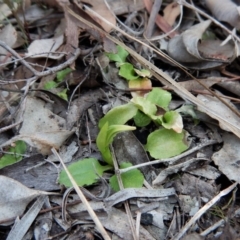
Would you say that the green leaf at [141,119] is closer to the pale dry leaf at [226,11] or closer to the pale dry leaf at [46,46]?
the pale dry leaf at [46,46]

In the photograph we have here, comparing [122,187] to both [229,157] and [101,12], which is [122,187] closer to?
[229,157]

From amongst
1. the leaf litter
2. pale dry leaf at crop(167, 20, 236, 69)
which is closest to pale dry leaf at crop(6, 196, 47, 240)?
the leaf litter

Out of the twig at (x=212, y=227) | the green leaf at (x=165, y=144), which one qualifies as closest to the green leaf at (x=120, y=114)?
the green leaf at (x=165, y=144)

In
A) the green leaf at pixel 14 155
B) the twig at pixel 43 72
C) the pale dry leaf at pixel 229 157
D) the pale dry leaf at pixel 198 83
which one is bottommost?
the green leaf at pixel 14 155

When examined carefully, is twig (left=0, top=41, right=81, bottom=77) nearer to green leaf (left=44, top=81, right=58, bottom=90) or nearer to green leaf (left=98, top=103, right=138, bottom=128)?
green leaf (left=44, top=81, right=58, bottom=90)

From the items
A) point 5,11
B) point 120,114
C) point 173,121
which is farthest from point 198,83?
point 5,11

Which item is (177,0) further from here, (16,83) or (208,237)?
(208,237)
